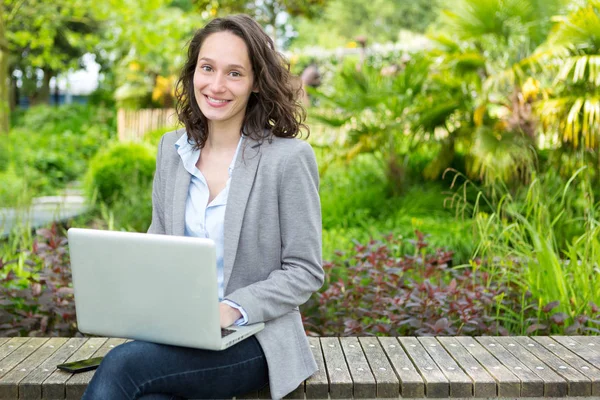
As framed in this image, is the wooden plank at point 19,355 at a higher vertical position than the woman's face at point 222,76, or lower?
lower

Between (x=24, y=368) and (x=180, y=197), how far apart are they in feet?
2.37

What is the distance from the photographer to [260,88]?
2.39m

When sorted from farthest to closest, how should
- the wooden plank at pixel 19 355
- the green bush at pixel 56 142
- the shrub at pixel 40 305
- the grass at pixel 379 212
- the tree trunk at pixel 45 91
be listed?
1. the tree trunk at pixel 45 91
2. the green bush at pixel 56 142
3. the grass at pixel 379 212
4. the shrub at pixel 40 305
5. the wooden plank at pixel 19 355

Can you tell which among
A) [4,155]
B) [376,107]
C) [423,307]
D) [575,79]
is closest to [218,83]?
[423,307]

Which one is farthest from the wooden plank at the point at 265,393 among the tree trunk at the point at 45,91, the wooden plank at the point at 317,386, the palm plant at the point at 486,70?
the tree trunk at the point at 45,91

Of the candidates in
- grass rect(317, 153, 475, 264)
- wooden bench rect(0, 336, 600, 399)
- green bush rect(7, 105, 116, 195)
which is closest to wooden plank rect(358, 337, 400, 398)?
wooden bench rect(0, 336, 600, 399)

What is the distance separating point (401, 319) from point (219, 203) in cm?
149

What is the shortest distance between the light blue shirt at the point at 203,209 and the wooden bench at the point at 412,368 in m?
0.47

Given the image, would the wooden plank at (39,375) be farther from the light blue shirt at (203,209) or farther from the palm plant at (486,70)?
the palm plant at (486,70)

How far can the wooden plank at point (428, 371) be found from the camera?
2262 mm

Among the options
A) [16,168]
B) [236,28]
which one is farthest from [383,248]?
[16,168]

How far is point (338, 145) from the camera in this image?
7.83 m

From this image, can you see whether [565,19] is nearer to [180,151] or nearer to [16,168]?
[180,151]

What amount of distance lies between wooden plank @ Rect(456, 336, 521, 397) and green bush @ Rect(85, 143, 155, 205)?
20.0 feet
